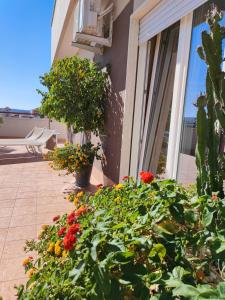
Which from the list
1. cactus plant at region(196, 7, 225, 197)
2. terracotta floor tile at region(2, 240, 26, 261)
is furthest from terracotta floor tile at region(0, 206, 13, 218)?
cactus plant at region(196, 7, 225, 197)

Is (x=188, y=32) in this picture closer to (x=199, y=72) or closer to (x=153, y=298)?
(x=199, y=72)

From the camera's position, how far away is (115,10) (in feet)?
13.0

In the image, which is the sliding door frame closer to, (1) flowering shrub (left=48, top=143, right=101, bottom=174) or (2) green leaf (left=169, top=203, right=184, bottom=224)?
(1) flowering shrub (left=48, top=143, right=101, bottom=174)

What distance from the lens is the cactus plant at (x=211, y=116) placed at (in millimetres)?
1354

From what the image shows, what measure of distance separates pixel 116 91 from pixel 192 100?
1712 mm

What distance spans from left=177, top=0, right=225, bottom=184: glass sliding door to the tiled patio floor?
5.68 ft

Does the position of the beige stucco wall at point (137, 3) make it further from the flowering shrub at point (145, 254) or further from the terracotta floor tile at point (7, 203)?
the terracotta floor tile at point (7, 203)

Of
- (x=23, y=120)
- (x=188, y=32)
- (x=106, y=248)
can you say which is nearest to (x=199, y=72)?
(x=188, y=32)

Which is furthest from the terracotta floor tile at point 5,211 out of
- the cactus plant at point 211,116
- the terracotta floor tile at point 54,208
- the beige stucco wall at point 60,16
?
the beige stucco wall at point 60,16

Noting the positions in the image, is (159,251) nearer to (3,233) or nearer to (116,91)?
(3,233)

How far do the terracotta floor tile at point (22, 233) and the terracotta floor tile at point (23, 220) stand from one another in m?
0.09

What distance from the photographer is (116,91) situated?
3.90 m

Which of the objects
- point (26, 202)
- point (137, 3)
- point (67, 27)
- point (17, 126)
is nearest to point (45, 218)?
point (26, 202)

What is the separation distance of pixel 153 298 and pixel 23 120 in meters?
13.8
